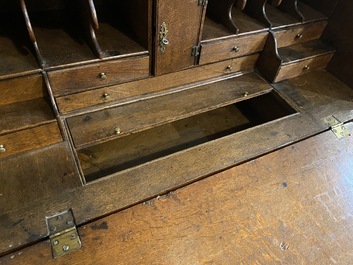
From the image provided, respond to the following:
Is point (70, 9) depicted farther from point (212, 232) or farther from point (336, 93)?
point (336, 93)

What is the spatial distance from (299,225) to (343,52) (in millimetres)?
1133

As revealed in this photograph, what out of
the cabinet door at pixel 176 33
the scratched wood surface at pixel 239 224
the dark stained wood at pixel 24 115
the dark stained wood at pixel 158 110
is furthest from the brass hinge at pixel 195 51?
the dark stained wood at pixel 24 115

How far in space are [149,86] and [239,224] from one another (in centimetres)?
74

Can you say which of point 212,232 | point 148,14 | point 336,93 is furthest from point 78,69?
point 336,93

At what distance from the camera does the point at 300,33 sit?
1592 millimetres

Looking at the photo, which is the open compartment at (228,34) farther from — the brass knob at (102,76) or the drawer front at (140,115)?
the brass knob at (102,76)

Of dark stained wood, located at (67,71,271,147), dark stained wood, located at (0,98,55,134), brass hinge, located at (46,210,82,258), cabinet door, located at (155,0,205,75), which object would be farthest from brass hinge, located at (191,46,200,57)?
brass hinge, located at (46,210,82,258)

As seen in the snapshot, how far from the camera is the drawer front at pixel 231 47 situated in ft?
4.38

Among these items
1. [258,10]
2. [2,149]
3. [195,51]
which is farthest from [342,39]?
[2,149]

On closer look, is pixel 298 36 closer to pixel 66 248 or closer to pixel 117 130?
pixel 117 130

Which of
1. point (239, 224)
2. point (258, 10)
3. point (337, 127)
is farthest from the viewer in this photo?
point (258, 10)

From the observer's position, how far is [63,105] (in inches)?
45.4

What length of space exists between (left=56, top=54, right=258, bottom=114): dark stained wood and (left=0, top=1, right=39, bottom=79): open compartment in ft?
0.56

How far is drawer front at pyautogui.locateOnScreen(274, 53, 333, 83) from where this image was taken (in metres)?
1.51
